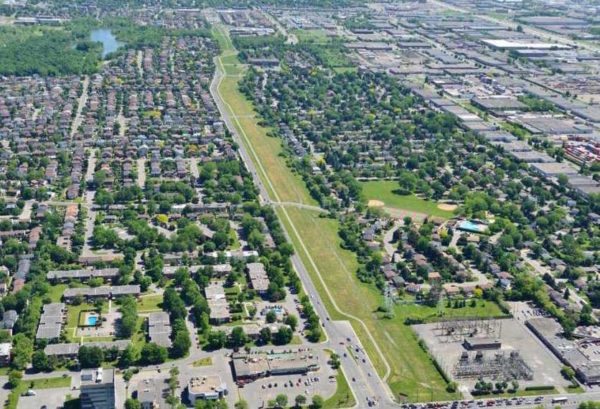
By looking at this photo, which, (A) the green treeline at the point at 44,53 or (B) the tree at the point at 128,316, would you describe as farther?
(A) the green treeline at the point at 44,53

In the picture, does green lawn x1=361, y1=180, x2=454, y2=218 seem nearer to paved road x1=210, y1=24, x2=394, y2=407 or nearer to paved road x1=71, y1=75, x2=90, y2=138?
paved road x1=210, y1=24, x2=394, y2=407

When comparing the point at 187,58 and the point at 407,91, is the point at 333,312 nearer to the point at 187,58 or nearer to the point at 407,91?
the point at 407,91

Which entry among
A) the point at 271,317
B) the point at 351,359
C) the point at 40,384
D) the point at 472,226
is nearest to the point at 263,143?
the point at 472,226

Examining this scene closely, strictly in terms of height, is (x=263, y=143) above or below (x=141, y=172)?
below

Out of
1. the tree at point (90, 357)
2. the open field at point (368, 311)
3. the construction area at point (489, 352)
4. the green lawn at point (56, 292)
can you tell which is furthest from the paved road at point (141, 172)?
the construction area at point (489, 352)

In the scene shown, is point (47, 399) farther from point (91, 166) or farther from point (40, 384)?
point (91, 166)

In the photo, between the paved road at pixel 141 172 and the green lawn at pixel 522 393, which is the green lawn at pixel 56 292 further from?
the green lawn at pixel 522 393
